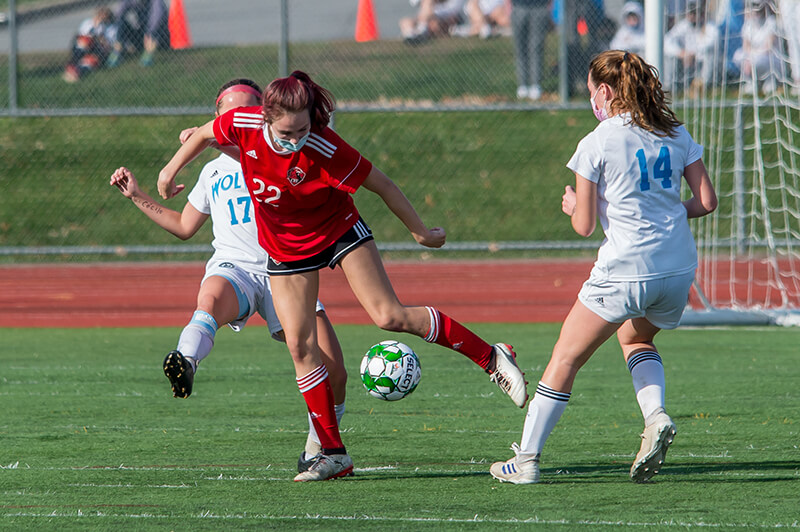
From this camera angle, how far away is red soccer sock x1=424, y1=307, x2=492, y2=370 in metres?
5.15

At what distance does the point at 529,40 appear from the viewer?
15.2m

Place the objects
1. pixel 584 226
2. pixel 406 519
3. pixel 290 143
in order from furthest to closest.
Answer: pixel 290 143
pixel 584 226
pixel 406 519

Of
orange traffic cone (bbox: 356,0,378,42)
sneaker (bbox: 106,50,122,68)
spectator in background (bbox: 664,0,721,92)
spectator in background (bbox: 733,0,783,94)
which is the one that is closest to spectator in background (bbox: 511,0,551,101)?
spectator in background (bbox: 664,0,721,92)

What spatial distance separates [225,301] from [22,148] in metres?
12.6

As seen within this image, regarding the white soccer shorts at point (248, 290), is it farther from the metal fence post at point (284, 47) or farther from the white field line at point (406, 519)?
the metal fence post at point (284, 47)

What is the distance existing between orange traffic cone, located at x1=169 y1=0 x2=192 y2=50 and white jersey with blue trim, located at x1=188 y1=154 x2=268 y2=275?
9.36 m

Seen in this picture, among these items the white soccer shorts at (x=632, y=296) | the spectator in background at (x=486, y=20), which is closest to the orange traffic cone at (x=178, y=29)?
the spectator in background at (x=486, y=20)

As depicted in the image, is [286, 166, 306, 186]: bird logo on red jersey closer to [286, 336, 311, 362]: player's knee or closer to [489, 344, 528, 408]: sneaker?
[286, 336, 311, 362]: player's knee

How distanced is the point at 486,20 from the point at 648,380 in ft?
39.2

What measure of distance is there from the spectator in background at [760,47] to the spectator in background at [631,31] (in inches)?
62.4

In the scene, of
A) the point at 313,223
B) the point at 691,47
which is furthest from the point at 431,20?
the point at 313,223

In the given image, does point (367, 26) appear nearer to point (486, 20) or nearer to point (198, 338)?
point (486, 20)

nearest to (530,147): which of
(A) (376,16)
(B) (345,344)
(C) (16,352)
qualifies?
(A) (376,16)

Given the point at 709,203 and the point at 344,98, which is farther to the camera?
the point at 344,98
